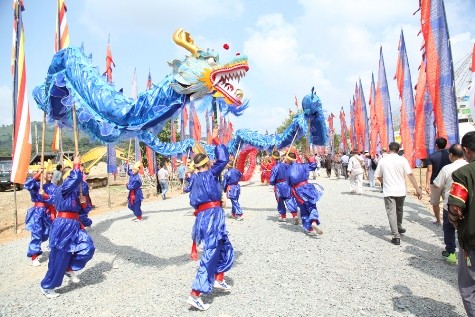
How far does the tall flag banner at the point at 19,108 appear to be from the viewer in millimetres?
7012

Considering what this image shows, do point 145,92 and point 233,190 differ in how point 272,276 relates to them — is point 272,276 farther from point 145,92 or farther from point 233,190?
point 233,190

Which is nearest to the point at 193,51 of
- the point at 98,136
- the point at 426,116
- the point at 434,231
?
the point at 98,136

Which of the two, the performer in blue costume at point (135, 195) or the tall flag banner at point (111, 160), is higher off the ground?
the tall flag banner at point (111, 160)

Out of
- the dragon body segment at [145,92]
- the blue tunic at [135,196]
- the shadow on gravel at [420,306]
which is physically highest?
the dragon body segment at [145,92]

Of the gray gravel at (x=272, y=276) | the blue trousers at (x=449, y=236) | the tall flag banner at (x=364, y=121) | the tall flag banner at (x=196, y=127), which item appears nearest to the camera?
the gray gravel at (x=272, y=276)

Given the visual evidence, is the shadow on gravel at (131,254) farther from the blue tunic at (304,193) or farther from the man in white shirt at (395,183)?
the man in white shirt at (395,183)

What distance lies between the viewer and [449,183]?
4070 mm

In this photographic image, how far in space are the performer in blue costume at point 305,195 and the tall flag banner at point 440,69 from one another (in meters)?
2.49

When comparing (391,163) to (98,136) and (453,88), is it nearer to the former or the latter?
(453,88)

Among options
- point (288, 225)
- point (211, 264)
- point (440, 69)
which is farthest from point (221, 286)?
point (440, 69)

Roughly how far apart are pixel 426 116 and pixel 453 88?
1.82 metres

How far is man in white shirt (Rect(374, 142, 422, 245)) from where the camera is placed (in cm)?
521

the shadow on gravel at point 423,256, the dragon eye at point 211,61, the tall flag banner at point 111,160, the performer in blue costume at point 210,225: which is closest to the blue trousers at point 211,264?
the performer in blue costume at point 210,225

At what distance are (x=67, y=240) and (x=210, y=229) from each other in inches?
75.6
